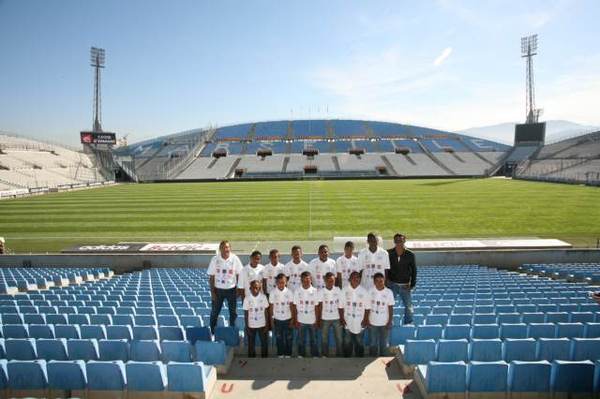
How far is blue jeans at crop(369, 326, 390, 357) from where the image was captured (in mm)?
5656

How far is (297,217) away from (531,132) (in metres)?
60.6

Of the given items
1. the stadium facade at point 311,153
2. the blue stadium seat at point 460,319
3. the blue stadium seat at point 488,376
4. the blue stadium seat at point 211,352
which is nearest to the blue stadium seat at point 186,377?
the blue stadium seat at point 211,352

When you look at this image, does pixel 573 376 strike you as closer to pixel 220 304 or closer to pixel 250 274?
pixel 250 274

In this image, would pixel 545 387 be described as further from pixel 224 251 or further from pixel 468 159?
pixel 468 159

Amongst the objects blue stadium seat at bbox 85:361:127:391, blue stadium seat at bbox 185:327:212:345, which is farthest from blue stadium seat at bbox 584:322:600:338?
blue stadium seat at bbox 85:361:127:391

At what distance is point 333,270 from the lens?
6309 millimetres

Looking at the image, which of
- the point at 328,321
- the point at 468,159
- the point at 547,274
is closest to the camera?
the point at 328,321

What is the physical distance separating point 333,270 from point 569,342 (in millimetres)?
3298

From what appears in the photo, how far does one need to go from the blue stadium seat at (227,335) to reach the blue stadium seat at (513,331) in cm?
395

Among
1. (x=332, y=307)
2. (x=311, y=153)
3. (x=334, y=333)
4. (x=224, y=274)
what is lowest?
(x=334, y=333)

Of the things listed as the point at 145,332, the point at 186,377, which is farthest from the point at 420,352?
the point at 145,332

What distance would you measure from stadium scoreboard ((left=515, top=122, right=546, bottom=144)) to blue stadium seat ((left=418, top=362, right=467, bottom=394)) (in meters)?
75.0

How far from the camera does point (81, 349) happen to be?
4887mm

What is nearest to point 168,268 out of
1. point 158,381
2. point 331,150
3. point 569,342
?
point 158,381
